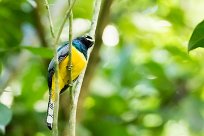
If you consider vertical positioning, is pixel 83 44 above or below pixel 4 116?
above

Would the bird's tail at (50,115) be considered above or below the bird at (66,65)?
below

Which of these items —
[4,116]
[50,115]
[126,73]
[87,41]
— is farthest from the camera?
[126,73]

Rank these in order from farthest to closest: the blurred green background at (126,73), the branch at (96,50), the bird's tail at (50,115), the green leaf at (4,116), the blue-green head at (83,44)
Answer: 1. the blurred green background at (126,73)
2. the branch at (96,50)
3. the green leaf at (4,116)
4. the blue-green head at (83,44)
5. the bird's tail at (50,115)

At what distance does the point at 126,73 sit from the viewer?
264 cm

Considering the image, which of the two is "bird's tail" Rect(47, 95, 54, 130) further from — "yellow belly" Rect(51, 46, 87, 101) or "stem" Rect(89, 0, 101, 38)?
"stem" Rect(89, 0, 101, 38)

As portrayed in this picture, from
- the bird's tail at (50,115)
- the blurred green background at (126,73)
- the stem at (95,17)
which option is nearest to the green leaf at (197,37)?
the stem at (95,17)

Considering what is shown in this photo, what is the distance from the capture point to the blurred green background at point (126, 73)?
255cm

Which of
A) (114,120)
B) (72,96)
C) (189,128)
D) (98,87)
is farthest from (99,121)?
(72,96)

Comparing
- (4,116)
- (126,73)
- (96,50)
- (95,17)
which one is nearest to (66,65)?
(95,17)

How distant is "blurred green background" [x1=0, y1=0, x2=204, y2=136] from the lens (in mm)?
2555

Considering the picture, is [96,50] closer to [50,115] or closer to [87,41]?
[87,41]

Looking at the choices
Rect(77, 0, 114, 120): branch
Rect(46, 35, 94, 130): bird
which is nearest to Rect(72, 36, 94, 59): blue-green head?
Rect(46, 35, 94, 130): bird

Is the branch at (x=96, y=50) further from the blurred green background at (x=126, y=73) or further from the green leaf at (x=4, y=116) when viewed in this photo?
the green leaf at (x=4, y=116)

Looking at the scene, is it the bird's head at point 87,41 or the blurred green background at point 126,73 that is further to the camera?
the blurred green background at point 126,73
